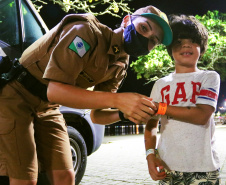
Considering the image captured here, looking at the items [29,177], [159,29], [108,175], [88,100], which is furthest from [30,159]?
[108,175]

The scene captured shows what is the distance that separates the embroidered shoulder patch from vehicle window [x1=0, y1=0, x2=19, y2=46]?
5.32ft

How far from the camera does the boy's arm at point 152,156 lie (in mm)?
1773

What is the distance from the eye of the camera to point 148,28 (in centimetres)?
214

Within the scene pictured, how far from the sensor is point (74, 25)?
1851 mm

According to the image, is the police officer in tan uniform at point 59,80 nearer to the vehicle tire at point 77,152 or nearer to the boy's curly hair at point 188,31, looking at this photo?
the boy's curly hair at point 188,31

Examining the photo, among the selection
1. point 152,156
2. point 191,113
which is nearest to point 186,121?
point 191,113

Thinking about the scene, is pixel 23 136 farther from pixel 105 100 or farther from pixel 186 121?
pixel 186 121

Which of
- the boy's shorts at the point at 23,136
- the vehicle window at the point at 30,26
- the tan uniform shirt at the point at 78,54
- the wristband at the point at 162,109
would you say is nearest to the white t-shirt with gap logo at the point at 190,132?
the wristband at the point at 162,109

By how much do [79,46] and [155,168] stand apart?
0.92 meters

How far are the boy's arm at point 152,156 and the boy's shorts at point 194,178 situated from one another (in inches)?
3.2

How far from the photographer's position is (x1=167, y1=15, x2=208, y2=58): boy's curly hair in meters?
1.96

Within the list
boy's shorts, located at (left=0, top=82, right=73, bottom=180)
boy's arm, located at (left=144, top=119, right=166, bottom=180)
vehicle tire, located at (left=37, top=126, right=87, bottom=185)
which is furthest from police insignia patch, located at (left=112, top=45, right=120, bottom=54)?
vehicle tire, located at (left=37, top=126, right=87, bottom=185)

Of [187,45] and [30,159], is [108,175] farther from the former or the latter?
[187,45]

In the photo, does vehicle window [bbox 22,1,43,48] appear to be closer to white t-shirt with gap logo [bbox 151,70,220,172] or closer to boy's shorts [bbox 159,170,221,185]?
white t-shirt with gap logo [bbox 151,70,220,172]
